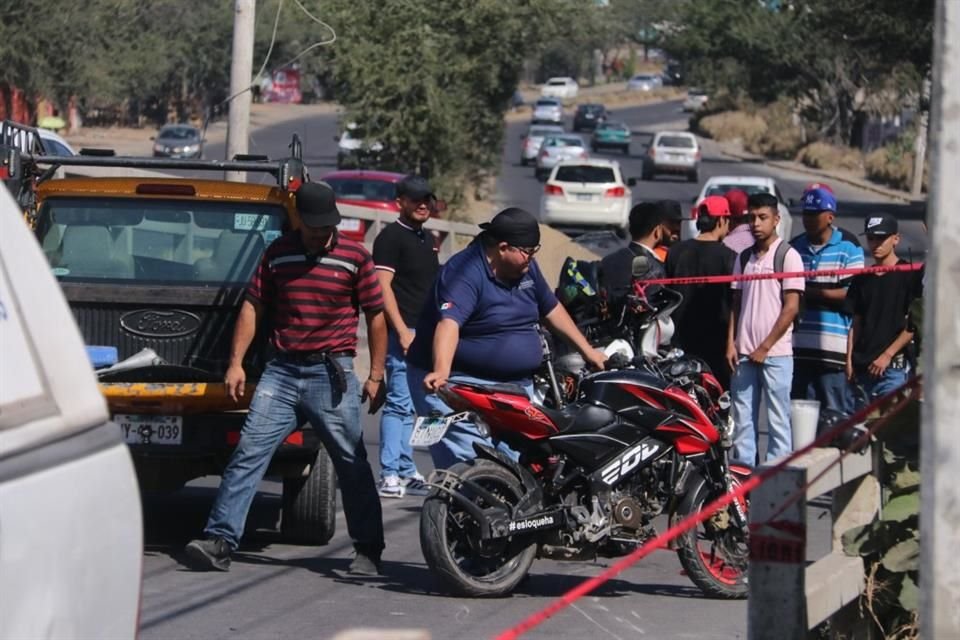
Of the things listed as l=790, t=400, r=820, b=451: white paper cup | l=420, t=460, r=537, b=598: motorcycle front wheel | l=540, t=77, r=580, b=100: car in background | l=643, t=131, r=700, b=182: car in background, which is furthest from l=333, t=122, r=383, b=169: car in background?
l=540, t=77, r=580, b=100: car in background

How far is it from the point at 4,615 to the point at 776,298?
7.06 metres

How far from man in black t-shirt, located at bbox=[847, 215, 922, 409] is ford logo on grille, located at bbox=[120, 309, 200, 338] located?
12.8 feet

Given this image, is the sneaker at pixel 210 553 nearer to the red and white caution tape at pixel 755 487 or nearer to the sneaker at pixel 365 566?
the sneaker at pixel 365 566

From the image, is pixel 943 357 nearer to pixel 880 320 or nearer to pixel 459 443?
pixel 459 443

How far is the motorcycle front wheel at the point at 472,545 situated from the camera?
736 centimetres

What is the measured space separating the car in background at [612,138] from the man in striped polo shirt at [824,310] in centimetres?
6333

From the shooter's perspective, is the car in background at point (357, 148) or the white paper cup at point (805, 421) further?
the car in background at point (357, 148)

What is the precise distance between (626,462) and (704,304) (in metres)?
2.75

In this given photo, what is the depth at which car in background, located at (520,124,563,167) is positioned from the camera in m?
64.2

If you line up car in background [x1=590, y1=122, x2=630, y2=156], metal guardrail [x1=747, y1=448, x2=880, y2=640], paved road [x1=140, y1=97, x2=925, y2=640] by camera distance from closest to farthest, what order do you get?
metal guardrail [x1=747, y1=448, x2=880, y2=640] < paved road [x1=140, y1=97, x2=925, y2=640] < car in background [x1=590, y1=122, x2=630, y2=156]

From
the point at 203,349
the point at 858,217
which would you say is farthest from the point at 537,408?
the point at 858,217

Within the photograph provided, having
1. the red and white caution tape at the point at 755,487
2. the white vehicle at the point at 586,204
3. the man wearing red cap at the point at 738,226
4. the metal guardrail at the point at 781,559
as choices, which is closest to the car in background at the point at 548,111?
the white vehicle at the point at 586,204

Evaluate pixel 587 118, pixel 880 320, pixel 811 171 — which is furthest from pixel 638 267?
pixel 587 118

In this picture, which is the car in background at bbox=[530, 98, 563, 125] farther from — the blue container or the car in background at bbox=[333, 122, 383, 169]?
the blue container
